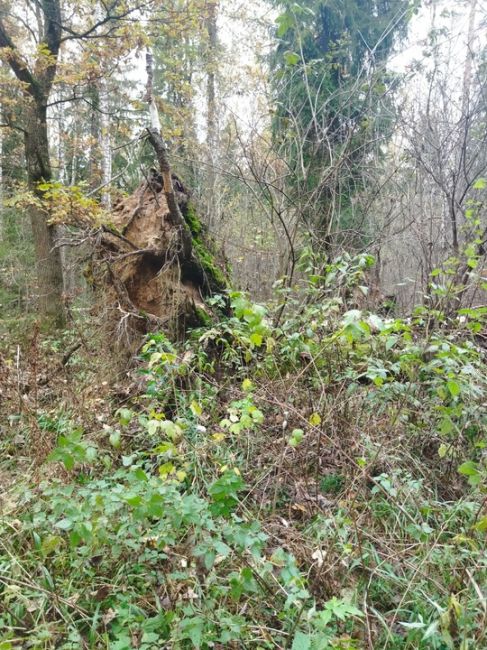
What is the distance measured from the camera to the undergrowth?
171cm

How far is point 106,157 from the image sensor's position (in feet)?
29.6

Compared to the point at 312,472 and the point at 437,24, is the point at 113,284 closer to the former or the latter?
the point at 312,472

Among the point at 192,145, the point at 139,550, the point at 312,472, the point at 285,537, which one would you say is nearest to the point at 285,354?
the point at 312,472

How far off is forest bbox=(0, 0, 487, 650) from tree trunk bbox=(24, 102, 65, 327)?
39 millimetres

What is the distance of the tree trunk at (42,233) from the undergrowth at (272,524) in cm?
423

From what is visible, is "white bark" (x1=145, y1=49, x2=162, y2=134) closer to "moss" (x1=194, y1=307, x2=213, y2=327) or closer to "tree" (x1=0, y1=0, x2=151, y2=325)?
"moss" (x1=194, y1=307, x2=213, y2=327)

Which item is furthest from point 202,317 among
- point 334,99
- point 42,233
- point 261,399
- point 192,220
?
point 42,233

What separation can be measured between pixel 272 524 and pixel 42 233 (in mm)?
6854

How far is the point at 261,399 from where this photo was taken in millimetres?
3006

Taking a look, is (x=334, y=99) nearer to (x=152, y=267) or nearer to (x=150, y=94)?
(x=150, y=94)

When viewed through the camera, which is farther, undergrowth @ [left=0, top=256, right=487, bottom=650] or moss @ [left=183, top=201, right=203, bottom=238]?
moss @ [left=183, top=201, right=203, bottom=238]

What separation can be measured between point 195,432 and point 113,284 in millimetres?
2101

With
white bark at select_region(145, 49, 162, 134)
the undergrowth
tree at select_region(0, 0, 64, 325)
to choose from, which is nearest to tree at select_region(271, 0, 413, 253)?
white bark at select_region(145, 49, 162, 134)

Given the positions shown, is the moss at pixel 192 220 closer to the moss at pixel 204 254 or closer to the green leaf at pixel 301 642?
the moss at pixel 204 254
